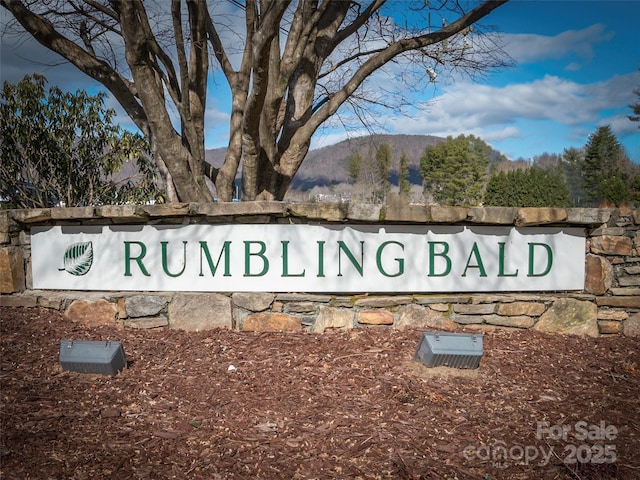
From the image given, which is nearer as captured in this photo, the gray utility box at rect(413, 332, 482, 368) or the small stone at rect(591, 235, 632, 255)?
the gray utility box at rect(413, 332, 482, 368)

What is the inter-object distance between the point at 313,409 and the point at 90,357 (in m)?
1.58

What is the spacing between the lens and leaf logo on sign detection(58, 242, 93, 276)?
432 centimetres

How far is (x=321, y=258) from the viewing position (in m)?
4.16

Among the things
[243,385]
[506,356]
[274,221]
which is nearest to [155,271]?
[274,221]

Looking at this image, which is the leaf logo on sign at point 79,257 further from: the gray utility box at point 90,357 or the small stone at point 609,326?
the small stone at point 609,326

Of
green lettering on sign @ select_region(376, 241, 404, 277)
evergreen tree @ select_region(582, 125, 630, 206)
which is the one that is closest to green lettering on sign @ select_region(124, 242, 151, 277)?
green lettering on sign @ select_region(376, 241, 404, 277)

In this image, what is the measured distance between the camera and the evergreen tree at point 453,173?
179 feet

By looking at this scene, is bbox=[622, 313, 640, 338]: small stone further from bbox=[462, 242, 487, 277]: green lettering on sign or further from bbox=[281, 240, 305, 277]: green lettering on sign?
bbox=[281, 240, 305, 277]: green lettering on sign

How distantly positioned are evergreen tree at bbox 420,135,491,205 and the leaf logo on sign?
5081cm

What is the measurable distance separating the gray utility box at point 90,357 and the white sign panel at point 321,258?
42.7 inches

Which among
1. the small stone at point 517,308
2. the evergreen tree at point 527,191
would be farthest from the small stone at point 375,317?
the evergreen tree at point 527,191

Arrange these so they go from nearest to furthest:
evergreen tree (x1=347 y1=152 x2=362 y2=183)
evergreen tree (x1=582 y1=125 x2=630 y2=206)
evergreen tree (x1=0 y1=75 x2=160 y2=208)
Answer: evergreen tree (x1=0 y1=75 x2=160 y2=208) → evergreen tree (x1=582 y1=125 x2=630 y2=206) → evergreen tree (x1=347 y1=152 x2=362 y2=183)

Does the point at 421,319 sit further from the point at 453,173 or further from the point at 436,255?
the point at 453,173

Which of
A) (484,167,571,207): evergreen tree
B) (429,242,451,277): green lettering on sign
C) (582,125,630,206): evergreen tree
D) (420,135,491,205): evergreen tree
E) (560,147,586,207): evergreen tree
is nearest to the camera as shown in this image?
(429,242,451,277): green lettering on sign
